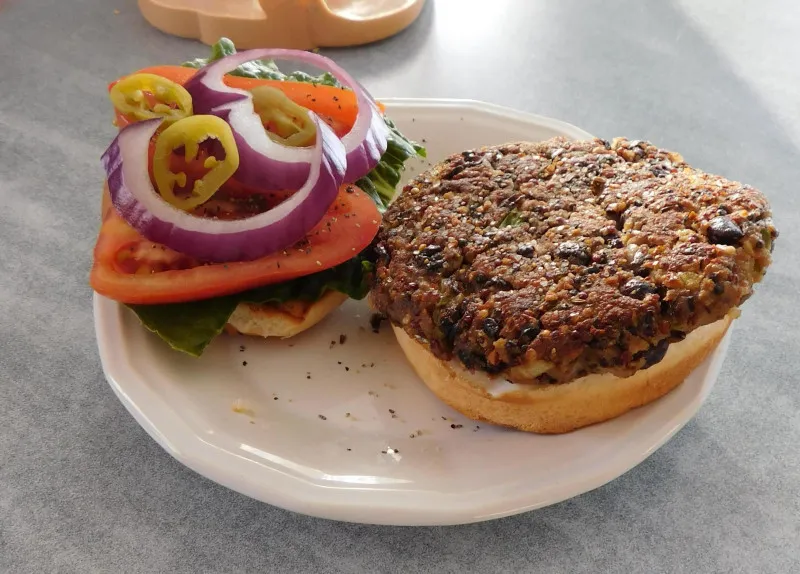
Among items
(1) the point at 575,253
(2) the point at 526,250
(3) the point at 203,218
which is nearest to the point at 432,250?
(2) the point at 526,250

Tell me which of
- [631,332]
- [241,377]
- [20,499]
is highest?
[631,332]

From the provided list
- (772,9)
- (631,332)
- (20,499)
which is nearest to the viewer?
(631,332)

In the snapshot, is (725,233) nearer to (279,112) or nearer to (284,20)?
(279,112)

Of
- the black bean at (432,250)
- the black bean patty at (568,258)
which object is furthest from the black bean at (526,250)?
the black bean at (432,250)

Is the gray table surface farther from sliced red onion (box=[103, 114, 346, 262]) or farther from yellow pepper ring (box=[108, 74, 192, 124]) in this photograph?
yellow pepper ring (box=[108, 74, 192, 124])

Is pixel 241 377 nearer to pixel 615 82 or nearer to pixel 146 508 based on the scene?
pixel 146 508

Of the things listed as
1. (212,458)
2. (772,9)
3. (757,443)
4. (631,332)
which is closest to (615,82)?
(772,9)

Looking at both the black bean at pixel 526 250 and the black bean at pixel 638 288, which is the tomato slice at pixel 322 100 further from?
the black bean at pixel 638 288
